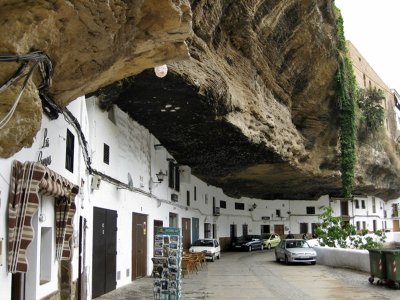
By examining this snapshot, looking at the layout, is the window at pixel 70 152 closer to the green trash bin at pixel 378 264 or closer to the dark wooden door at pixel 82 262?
the dark wooden door at pixel 82 262

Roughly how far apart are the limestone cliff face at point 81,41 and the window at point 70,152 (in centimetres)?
188

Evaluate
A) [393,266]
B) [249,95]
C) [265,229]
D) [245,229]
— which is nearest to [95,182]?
[249,95]

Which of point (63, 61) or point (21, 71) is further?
point (63, 61)

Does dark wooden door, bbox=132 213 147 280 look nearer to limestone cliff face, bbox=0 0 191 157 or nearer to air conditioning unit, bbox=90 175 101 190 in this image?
air conditioning unit, bbox=90 175 101 190

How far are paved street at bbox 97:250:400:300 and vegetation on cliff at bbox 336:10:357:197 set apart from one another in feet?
37.1

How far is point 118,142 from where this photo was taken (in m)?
15.4

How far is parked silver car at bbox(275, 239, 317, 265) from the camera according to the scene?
2366cm

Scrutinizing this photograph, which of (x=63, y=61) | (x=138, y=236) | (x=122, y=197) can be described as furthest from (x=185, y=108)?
(x=63, y=61)

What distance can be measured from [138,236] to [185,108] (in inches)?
201

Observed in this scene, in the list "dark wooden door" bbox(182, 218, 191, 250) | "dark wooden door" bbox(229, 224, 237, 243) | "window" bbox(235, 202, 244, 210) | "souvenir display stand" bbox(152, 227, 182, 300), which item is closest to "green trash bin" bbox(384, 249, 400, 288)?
"souvenir display stand" bbox(152, 227, 182, 300)

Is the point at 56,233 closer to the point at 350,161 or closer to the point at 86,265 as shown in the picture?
the point at 86,265

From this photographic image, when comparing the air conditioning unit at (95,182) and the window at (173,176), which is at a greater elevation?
the window at (173,176)

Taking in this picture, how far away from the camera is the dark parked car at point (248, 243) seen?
3619cm

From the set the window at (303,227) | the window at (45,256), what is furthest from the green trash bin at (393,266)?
the window at (303,227)
